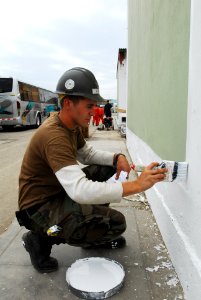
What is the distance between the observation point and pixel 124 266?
2.64 m

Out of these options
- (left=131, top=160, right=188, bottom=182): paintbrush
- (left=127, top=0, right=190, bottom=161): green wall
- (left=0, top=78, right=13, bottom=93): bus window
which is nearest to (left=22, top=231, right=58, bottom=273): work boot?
(left=131, top=160, right=188, bottom=182): paintbrush

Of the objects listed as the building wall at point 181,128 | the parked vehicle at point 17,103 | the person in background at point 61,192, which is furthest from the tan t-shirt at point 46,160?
the parked vehicle at point 17,103

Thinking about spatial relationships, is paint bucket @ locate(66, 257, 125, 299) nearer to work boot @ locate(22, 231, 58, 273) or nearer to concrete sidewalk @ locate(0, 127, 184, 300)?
concrete sidewalk @ locate(0, 127, 184, 300)

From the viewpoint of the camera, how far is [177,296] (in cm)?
223

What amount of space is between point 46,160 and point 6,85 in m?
15.4

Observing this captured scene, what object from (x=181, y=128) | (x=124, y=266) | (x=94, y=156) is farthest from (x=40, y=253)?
(x=181, y=128)

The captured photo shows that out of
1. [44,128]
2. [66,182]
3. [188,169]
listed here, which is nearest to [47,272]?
[66,182]

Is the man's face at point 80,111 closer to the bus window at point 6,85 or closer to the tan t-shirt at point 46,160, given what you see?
the tan t-shirt at point 46,160

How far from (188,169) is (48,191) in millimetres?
1164

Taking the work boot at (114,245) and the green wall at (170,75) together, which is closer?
the green wall at (170,75)

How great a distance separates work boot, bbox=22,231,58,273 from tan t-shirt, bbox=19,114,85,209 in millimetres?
288

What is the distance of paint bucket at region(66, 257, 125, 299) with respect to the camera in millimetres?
2209

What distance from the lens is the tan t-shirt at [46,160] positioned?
2.21 meters

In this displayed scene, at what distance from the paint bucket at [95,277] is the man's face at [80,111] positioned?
1160 mm
